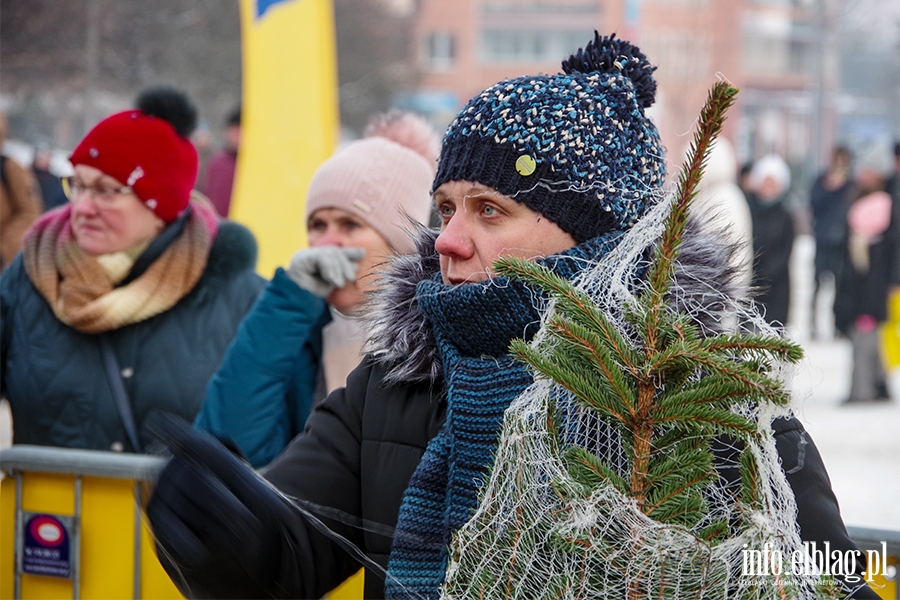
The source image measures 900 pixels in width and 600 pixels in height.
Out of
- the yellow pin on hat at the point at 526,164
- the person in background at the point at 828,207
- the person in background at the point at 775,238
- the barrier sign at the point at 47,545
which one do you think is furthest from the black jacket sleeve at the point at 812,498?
the person in background at the point at 828,207

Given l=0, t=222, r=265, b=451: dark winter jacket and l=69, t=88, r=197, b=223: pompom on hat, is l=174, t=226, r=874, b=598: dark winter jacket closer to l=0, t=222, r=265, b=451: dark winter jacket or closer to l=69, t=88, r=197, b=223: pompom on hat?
l=0, t=222, r=265, b=451: dark winter jacket

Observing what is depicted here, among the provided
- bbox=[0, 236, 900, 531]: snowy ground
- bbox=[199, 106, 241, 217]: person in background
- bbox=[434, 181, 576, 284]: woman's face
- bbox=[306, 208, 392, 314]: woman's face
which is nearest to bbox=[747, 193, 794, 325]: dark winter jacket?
bbox=[0, 236, 900, 531]: snowy ground

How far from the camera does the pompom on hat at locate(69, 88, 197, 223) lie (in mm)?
3562

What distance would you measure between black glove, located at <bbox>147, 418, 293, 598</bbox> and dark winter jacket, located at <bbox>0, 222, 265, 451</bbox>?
173 centimetres

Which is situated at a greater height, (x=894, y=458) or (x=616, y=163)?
(x=616, y=163)

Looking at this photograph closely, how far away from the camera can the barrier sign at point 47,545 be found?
2.92 m

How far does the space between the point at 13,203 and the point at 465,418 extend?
7274 mm

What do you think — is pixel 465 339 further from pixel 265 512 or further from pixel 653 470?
pixel 653 470

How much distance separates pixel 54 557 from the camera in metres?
2.93

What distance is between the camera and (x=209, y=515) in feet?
5.07

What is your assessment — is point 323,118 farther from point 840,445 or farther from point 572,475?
point 572,475

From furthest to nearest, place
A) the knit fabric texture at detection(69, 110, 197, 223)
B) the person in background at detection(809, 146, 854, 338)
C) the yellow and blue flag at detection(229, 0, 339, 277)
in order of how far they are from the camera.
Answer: the person in background at detection(809, 146, 854, 338) → the yellow and blue flag at detection(229, 0, 339, 277) → the knit fabric texture at detection(69, 110, 197, 223)

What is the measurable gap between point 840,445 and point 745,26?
144 feet

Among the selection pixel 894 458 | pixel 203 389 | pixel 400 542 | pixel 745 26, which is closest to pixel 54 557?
pixel 203 389
